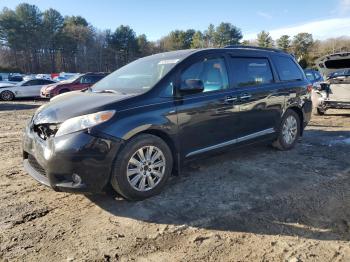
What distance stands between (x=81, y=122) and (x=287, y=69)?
4208 mm

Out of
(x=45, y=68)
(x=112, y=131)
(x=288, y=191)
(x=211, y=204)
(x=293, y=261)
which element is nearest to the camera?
(x=293, y=261)

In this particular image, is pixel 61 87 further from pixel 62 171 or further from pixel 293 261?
pixel 293 261

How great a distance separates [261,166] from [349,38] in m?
65.8

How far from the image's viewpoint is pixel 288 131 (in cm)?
644


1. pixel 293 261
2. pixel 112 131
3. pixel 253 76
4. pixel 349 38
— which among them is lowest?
pixel 293 261

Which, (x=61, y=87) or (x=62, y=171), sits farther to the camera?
(x=61, y=87)

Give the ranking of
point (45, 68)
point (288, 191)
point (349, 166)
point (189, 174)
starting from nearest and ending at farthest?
point (288, 191), point (189, 174), point (349, 166), point (45, 68)

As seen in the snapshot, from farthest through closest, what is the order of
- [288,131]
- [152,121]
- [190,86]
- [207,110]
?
[288,131] → [207,110] → [190,86] → [152,121]

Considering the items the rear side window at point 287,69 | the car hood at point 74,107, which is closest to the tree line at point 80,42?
the rear side window at point 287,69

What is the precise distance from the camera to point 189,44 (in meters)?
81.5

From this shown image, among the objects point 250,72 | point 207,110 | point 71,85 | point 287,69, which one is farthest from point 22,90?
point 207,110

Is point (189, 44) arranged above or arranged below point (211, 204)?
above

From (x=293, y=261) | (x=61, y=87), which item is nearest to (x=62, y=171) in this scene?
(x=293, y=261)

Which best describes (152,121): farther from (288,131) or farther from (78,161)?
(288,131)
